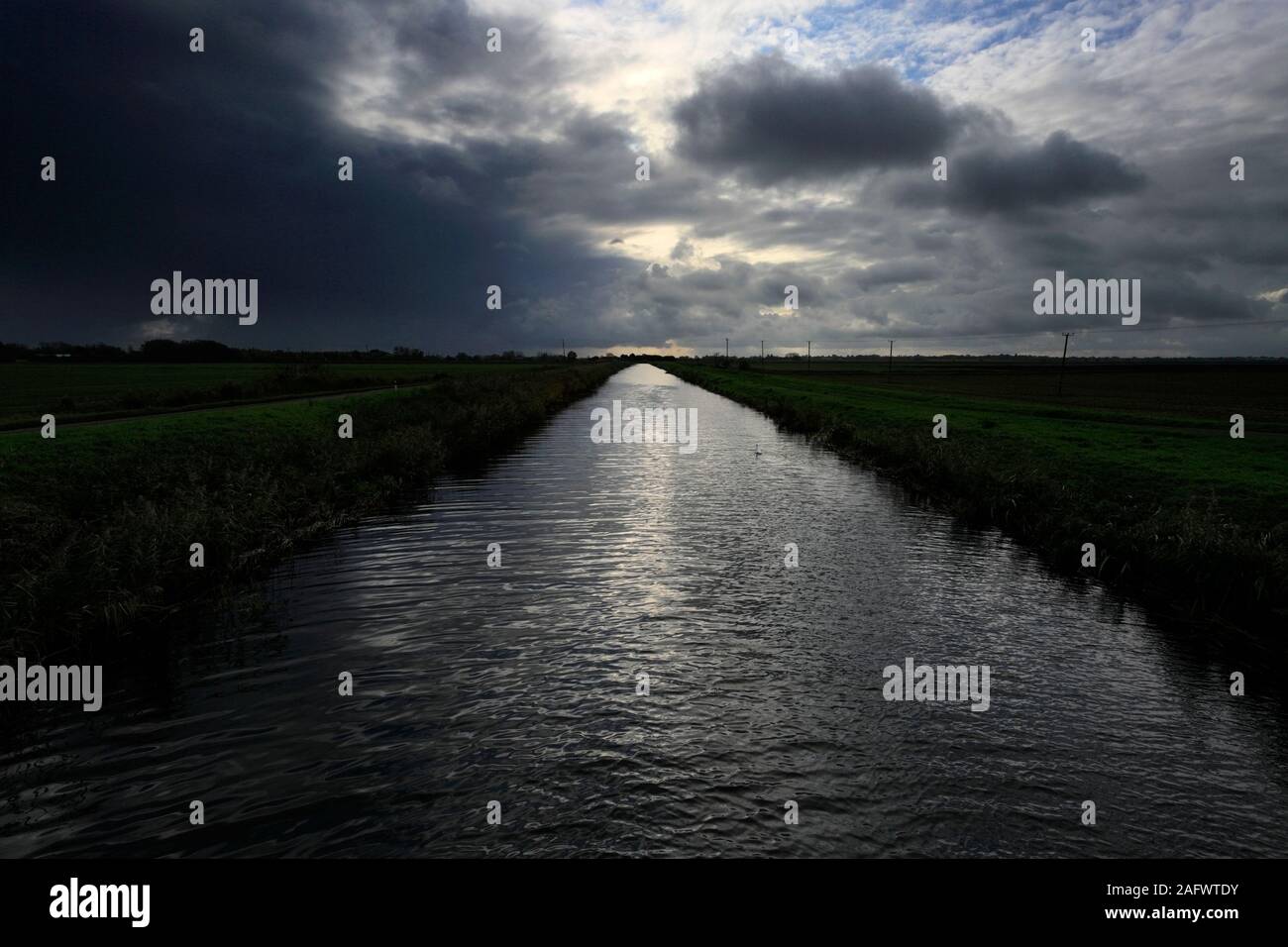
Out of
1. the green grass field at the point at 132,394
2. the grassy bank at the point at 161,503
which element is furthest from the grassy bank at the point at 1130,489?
the green grass field at the point at 132,394

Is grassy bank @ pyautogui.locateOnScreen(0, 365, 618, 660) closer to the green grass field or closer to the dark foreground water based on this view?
the dark foreground water

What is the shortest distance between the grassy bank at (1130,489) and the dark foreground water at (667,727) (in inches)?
53.3

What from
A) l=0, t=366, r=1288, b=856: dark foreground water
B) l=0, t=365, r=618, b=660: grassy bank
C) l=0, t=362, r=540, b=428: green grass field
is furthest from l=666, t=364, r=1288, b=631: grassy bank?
l=0, t=362, r=540, b=428: green grass field

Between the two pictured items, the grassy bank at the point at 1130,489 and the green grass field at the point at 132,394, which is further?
the green grass field at the point at 132,394

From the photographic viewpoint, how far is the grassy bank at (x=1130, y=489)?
13.3m

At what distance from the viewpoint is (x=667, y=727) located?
8.44 m

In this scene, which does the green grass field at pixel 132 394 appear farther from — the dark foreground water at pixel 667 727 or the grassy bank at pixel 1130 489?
the grassy bank at pixel 1130 489

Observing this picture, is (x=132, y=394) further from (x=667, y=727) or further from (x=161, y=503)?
(x=667, y=727)

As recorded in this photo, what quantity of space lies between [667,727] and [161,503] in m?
15.6

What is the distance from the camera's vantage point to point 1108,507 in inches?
710

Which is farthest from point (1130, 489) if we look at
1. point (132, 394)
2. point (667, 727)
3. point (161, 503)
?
point (132, 394)

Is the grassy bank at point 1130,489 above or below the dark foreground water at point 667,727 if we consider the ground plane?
above
